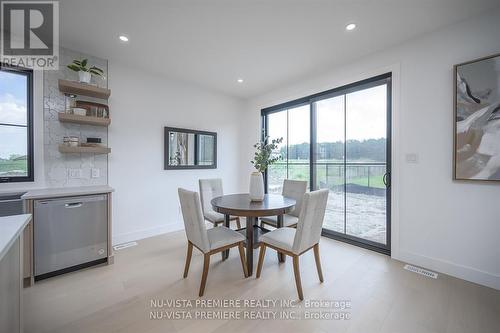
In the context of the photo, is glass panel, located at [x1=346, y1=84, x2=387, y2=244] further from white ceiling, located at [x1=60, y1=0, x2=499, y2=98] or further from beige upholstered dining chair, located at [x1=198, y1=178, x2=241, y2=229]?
beige upholstered dining chair, located at [x1=198, y1=178, x2=241, y2=229]

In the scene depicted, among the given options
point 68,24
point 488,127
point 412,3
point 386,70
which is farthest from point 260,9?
point 488,127

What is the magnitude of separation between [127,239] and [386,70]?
4.24 m

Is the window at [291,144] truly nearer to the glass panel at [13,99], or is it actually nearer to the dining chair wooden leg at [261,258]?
the dining chair wooden leg at [261,258]

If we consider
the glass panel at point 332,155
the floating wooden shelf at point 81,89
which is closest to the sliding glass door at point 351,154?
the glass panel at point 332,155

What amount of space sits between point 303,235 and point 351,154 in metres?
1.77

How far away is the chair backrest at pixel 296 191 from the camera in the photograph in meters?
2.72

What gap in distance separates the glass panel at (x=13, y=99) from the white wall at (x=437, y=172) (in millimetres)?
4248

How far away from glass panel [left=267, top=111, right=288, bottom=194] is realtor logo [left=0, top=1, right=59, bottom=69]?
328cm

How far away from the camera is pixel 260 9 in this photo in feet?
6.15

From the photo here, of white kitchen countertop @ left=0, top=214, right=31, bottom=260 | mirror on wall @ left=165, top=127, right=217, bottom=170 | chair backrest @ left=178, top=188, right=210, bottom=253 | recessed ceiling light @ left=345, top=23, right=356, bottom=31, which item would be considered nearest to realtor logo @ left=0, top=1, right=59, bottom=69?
mirror on wall @ left=165, top=127, right=217, bottom=170

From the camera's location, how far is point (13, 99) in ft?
7.41

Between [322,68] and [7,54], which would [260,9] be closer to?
[322,68]

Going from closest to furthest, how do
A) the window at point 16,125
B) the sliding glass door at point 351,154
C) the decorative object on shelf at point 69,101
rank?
the window at point 16,125 → the decorative object on shelf at point 69,101 → the sliding glass door at point 351,154

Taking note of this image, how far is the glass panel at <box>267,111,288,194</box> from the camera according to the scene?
3.96m
